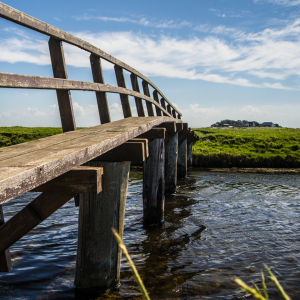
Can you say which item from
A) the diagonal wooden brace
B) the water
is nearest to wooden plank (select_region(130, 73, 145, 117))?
the water

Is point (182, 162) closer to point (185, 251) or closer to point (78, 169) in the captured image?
point (185, 251)

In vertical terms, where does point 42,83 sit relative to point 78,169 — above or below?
above

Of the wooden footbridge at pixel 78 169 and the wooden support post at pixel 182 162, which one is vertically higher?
the wooden footbridge at pixel 78 169

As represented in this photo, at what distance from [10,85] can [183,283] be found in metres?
3.79

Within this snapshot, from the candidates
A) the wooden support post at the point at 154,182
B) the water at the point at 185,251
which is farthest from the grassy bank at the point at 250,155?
the wooden support post at the point at 154,182

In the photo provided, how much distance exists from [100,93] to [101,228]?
7.00 feet

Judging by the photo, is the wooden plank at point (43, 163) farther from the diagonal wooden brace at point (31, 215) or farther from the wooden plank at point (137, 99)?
the wooden plank at point (137, 99)

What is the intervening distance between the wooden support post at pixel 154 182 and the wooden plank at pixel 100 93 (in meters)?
2.45

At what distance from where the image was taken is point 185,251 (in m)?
5.95

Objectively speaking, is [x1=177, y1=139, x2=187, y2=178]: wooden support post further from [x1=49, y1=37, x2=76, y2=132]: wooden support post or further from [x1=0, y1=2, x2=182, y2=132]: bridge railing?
[x1=49, y1=37, x2=76, y2=132]: wooden support post

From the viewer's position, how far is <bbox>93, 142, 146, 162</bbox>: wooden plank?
3977 mm

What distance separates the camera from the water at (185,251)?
4.47 meters

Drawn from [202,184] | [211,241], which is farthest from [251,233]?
[202,184]

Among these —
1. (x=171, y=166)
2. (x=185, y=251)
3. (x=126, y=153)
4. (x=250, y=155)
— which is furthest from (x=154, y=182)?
(x=250, y=155)
